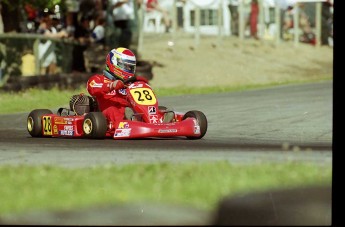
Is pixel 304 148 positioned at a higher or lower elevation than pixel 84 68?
higher

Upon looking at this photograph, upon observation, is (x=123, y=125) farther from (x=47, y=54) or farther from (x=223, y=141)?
(x=47, y=54)

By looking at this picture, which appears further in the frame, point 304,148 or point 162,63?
point 162,63

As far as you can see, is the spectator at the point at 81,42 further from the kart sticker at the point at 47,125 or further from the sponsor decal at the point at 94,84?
the sponsor decal at the point at 94,84

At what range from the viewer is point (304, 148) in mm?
10703

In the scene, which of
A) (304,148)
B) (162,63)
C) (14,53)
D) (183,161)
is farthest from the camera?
(162,63)

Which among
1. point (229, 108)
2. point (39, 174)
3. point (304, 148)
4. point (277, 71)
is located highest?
point (39, 174)

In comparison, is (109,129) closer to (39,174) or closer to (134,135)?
(134,135)

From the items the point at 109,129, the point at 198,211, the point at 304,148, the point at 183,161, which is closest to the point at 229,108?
the point at 109,129

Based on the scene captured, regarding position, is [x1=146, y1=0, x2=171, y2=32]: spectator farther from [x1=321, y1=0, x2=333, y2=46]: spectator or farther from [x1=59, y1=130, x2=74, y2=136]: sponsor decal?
[x1=59, y1=130, x2=74, y2=136]: sponsor decal

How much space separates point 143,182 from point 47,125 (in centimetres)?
557

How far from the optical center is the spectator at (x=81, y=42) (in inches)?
895

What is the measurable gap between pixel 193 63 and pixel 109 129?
1484cm

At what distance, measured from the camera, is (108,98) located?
12.2m

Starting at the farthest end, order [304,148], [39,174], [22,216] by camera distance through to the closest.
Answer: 1. [304,148]
2. [39,174]
3. [22,216]
